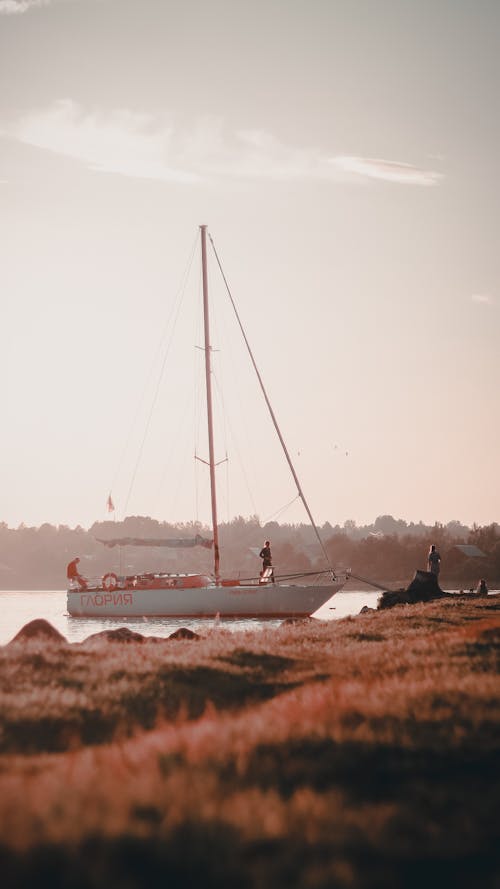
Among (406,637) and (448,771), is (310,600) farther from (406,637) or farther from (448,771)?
(448,771)

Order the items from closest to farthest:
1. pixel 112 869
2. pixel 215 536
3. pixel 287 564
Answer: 1. pixel 112 869
2. pixel 215 536
3. pixel 287 564

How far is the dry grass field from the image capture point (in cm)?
454

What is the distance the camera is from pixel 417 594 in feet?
126

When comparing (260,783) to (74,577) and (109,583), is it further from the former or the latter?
(74,577)

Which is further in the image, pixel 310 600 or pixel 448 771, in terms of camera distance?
pixel 310 600

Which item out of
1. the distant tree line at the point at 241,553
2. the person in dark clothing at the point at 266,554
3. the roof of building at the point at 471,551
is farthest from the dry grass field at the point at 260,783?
the roof of building at the point at 471,551

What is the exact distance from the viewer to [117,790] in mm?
5531

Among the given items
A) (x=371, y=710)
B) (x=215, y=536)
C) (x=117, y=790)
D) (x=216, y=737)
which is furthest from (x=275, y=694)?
(x=215, y=536)

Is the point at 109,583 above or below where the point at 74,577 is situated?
below

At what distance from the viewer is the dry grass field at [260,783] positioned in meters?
4.54

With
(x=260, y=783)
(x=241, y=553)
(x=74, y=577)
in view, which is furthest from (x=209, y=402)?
(x=241, y=553)

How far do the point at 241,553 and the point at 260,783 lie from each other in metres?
144

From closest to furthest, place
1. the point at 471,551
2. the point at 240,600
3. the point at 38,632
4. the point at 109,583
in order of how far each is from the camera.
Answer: the point at 38,632, the point at 240,600, the point at 109,583, the point at 471,551

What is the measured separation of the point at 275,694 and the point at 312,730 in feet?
13.0
